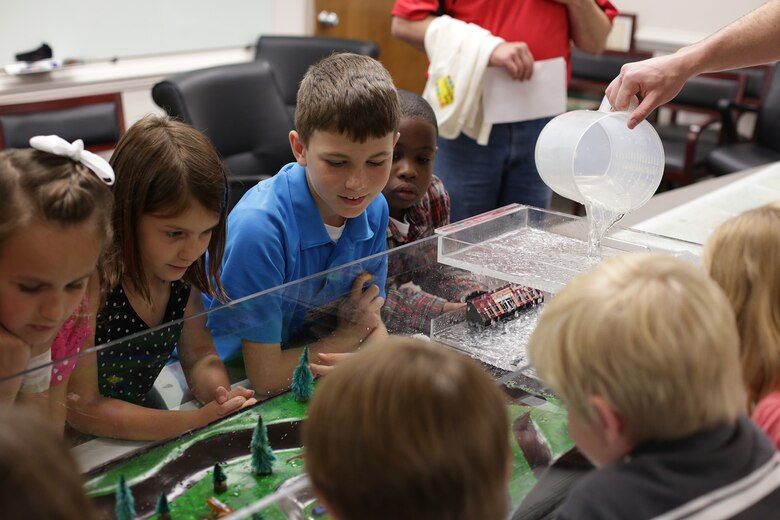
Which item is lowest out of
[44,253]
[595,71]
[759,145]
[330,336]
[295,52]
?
[759,145]

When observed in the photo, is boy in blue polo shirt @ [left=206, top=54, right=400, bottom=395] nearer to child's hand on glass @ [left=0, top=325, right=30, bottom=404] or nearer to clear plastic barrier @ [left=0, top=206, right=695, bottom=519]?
clear plastic barrier @ [left=0, top=206, right=695, bottom=519]

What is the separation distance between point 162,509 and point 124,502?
5cm

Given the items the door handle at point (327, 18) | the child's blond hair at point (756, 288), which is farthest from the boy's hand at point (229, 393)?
the door handle at point (327, 18)

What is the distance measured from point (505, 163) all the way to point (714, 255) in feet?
4.92

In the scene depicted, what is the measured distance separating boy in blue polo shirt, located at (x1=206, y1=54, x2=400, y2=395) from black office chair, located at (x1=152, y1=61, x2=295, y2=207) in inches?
35.8

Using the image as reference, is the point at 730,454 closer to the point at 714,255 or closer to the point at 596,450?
the point at 596,450

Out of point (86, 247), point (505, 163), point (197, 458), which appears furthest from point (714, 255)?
point (505, 163)

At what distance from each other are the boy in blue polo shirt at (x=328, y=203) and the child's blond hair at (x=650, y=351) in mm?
588

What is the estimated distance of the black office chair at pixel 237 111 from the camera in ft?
8.52

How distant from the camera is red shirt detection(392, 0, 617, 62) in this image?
2580 millimetres

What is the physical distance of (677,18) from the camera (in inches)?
206

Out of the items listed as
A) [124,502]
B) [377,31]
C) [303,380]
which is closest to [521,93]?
[303,380]

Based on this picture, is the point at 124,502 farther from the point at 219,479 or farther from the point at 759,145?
the point at 759,145

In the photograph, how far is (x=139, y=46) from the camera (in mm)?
4020
